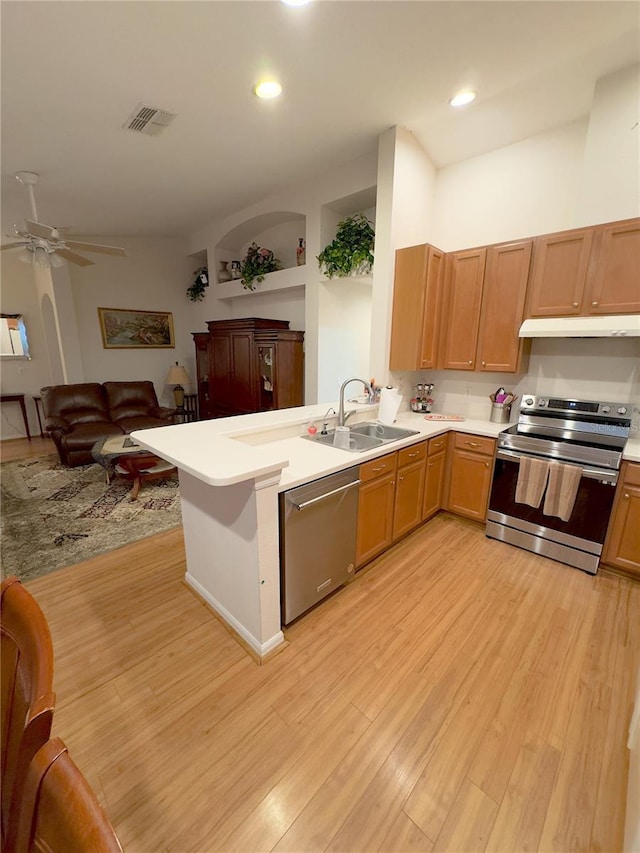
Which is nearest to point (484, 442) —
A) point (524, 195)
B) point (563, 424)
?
point (563, 424)

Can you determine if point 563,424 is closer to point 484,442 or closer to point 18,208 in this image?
point 484,442

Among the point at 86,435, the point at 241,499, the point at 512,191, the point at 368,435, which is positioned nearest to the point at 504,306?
the point at 512,191

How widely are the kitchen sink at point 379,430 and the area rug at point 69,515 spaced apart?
1.82m

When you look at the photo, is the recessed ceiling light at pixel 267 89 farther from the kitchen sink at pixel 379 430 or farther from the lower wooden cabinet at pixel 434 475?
the lower wooden cabinet at pixel 434 475

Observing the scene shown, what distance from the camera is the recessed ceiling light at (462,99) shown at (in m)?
2.44

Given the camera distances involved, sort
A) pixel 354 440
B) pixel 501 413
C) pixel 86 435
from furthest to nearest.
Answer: pixel 86 435, pixel 501 413, pixel 354 440

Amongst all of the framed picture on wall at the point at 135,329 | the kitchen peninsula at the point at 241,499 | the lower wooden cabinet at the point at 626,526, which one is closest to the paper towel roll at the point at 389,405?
the kitchen peninsula at the point at 241,499

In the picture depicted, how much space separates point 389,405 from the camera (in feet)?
9.59

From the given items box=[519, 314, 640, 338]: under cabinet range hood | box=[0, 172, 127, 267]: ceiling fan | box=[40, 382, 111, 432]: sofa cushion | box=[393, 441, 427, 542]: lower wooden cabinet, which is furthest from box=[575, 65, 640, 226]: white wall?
box=[40, 382, 111, 432]: sofa cushion

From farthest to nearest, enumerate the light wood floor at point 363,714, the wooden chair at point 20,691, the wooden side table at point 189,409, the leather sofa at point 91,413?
1. the wooden side table at point 189,409
2. the leather sofa at point 91,413
3. the light wood floor at point 363,714
4. the wooden chair at point 20,691

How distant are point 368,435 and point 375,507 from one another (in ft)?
2.44

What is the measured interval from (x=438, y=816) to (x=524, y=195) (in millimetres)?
4001

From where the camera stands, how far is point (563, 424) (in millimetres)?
2676

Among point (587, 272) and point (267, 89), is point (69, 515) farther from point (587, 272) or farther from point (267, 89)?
point (587, 272)
